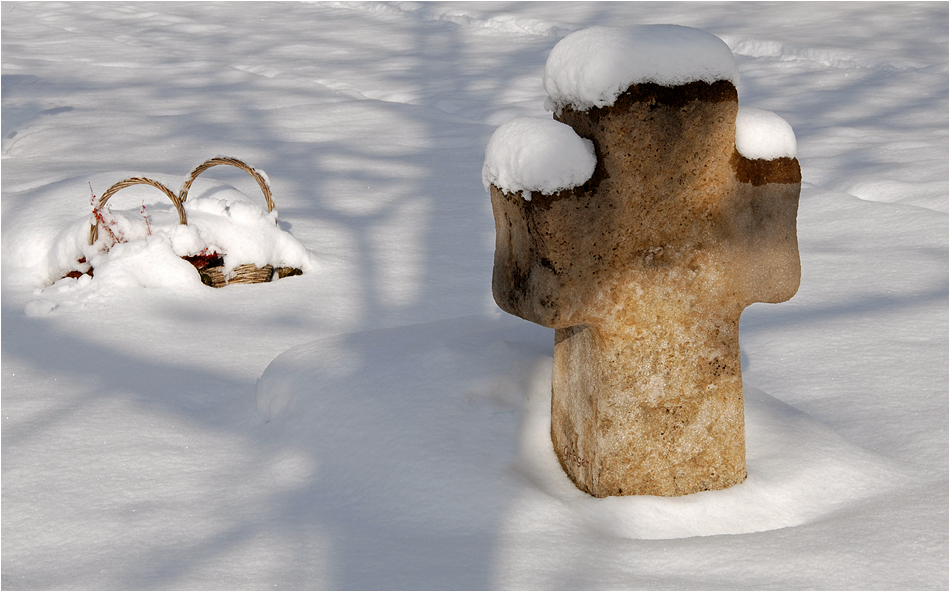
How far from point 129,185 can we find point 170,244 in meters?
0.31

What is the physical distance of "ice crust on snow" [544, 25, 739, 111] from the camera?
186cm

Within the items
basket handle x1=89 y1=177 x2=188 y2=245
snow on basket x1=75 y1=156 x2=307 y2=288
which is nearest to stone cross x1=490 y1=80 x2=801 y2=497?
snow on basket x1=75 y1=156 x2=307 y2=288

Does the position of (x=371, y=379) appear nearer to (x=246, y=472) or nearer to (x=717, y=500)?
(x=246, y=472)

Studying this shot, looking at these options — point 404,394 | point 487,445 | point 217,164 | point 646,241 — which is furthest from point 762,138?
point 217,164

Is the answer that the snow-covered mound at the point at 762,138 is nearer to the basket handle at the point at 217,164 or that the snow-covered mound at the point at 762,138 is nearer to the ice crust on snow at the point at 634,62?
the ice crust on snow at the point at 634,62

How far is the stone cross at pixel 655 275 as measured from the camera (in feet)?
6.29

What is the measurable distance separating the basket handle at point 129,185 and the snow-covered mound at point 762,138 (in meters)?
2.54

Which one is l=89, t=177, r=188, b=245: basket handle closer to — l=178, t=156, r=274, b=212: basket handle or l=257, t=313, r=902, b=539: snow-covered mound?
l=178, t=156, r=274, b=212: basket handle

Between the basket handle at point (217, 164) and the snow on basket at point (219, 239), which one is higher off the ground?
the basket handle at point (217, 164)

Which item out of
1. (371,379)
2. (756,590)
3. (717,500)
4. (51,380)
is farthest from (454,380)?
(51,380)

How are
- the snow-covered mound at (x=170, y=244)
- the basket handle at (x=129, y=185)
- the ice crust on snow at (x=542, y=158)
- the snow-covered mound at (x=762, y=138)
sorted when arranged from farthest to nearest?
the snow-covered mound at (x=170, y=244)
the basket handle at (x=129, y=185)
the snow-covered mound at (x=762, y=138)
the ice crust on snow at (x=542, y=158)

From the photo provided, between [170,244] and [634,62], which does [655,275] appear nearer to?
[634,62]

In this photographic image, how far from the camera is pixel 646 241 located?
200 cm

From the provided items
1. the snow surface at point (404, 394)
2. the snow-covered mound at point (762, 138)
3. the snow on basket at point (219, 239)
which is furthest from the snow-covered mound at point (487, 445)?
the snow on basket at point (219, 239)
